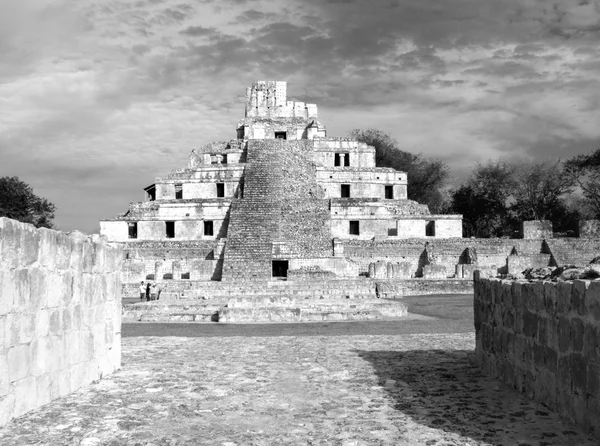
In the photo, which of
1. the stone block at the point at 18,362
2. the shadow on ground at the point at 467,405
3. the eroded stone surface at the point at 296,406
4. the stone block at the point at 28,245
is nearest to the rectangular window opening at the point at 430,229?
the eroded stone surface at the point at 296,406

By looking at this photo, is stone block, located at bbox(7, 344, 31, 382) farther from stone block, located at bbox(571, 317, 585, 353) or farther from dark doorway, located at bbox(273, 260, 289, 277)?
dark doorway, located at bbox(273, 260, 289, 277)

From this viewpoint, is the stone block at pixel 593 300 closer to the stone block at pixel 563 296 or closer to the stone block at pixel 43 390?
the stone block at pixel 563 296

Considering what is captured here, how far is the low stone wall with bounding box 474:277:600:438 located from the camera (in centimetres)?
561

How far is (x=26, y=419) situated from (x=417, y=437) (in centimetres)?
355

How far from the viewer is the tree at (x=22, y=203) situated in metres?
56.5

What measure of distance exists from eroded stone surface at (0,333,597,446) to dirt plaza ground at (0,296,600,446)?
0.04ft

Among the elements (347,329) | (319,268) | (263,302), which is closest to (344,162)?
(319,268)

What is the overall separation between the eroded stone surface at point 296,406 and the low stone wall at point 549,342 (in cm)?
19

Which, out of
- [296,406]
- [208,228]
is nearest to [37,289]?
[296,406]

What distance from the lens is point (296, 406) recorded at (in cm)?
704

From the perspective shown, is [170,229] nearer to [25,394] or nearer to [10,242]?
[25,394]

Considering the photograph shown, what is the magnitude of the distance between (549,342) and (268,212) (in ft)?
106

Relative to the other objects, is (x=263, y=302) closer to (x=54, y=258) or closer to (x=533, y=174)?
(x=54, y=258)

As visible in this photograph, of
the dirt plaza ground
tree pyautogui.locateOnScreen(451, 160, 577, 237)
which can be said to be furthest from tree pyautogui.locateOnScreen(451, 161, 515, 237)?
the dirt plaza ground
